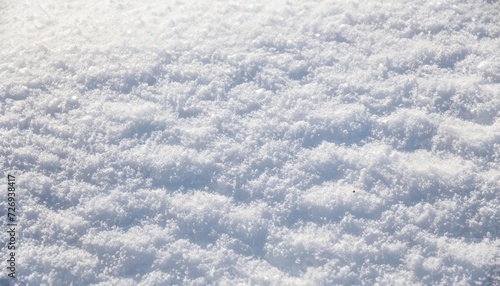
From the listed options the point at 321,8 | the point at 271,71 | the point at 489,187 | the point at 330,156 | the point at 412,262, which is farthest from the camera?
the point at 321,8

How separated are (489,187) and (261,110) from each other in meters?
1.08

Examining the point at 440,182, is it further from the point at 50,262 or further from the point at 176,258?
the point at 50,262

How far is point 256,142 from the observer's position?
6.95 feet

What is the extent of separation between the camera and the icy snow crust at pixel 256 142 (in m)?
1.77

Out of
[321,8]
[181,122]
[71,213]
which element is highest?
[321,8]

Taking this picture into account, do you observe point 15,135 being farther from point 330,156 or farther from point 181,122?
point 330,156

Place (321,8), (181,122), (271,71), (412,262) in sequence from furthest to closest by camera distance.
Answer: (321,8) → (271,71) → (181,122) → (412,262)

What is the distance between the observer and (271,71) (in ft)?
7.88

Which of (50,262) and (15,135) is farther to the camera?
(15,135)

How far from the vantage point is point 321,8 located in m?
2.70

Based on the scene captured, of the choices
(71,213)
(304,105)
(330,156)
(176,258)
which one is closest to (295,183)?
(330,156)

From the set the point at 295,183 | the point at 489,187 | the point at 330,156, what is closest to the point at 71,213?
the point at 295,183

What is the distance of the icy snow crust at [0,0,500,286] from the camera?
1770 mm

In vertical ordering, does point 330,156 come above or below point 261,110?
below
